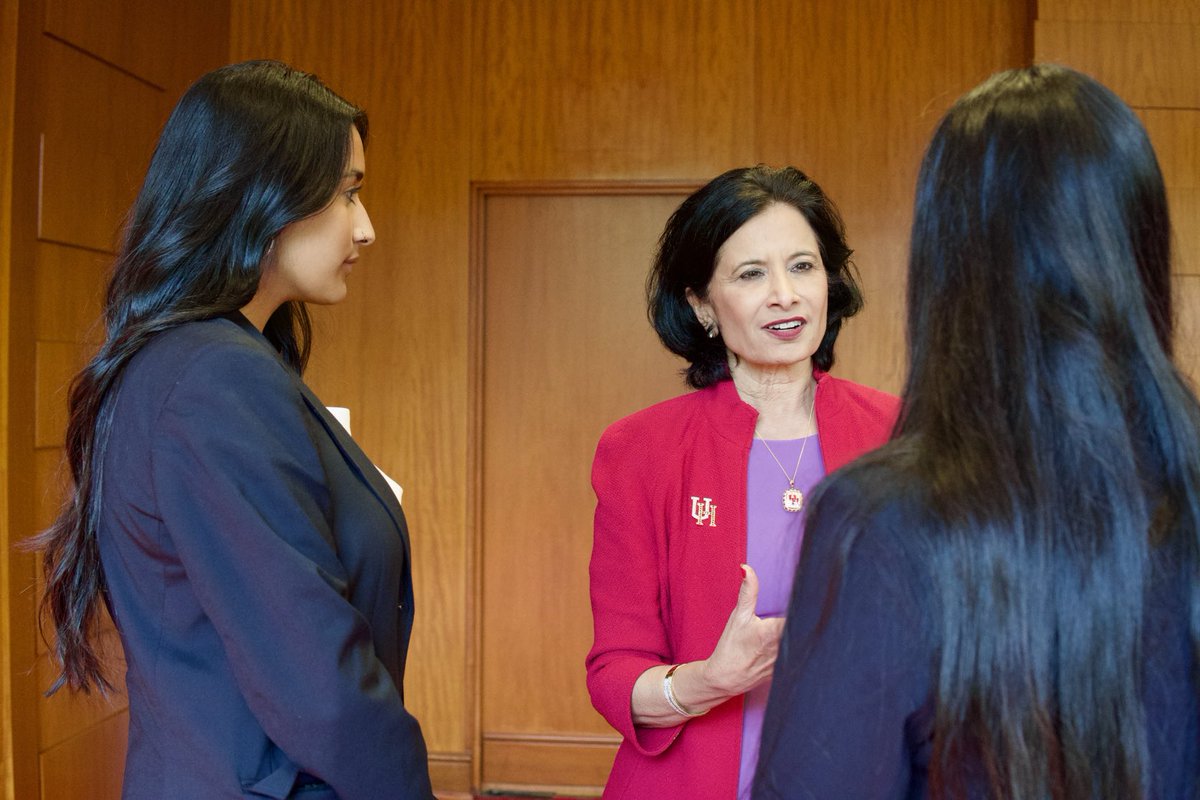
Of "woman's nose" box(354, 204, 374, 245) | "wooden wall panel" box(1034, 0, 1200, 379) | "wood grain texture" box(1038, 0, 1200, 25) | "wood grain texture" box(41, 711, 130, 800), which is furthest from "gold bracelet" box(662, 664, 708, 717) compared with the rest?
"wood grain texture" box(1038, 0, 1200, 25)

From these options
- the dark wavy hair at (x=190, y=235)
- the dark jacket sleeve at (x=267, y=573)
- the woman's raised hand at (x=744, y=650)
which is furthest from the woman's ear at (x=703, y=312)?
the dark jacket sleeve at (x=267, y=573)

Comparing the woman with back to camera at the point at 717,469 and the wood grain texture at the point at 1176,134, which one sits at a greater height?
the wood grain texture at the point at 1176,134

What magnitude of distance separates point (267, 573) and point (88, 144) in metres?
2.66

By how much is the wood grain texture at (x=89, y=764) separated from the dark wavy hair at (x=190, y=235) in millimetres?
1854

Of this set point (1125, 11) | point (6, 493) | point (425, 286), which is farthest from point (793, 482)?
point (1125, 11)

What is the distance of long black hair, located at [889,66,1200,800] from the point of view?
84cm

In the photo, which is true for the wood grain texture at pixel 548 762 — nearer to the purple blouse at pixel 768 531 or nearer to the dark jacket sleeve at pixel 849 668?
the purple blouse at pixel 768 531

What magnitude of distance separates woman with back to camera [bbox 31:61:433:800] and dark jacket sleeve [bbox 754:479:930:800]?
55cm

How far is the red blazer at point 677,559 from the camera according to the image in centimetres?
162

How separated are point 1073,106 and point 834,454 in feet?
2.90

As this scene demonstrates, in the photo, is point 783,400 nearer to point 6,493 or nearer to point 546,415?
point 6,493

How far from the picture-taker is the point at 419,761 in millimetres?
1336

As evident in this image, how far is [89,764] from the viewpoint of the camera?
10.8ft

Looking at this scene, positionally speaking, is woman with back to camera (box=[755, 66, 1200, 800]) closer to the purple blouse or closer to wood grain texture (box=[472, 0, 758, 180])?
the purple blouse
